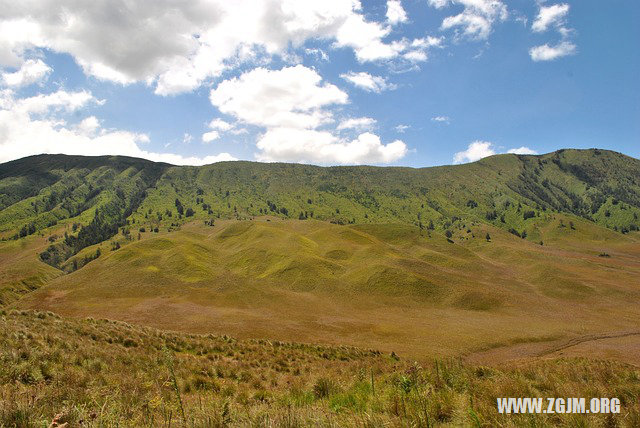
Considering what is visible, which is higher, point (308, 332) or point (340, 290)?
point (340, 290)

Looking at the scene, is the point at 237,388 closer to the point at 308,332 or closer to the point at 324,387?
the point at 324,387

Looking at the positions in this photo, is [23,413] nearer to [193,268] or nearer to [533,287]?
[193,268]

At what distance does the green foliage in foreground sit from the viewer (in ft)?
15.6

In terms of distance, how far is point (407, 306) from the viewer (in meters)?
62.8

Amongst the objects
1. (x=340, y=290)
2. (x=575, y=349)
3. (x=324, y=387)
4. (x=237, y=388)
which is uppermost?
(x=324, y=387)

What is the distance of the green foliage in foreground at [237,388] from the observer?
477 cm

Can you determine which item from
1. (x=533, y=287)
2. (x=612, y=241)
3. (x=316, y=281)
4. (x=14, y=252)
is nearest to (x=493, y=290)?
(x=533, y=287)

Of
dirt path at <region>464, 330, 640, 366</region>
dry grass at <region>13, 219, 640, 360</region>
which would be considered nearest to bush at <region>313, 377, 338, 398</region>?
dry grass at <region>13, 219, 640, 360</region>

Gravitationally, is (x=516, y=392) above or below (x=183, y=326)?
above

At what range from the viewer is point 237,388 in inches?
476

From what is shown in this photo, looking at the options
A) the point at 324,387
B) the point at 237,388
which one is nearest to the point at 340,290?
the point at 237,388

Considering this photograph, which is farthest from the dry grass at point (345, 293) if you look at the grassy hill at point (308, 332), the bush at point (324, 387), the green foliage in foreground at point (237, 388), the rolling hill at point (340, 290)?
the bush at point (324, 387)

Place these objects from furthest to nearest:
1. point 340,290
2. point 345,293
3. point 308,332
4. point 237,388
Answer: point 340,290
point 345,293
point 308,332
point 237,388

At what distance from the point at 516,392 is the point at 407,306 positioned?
59.8 m
